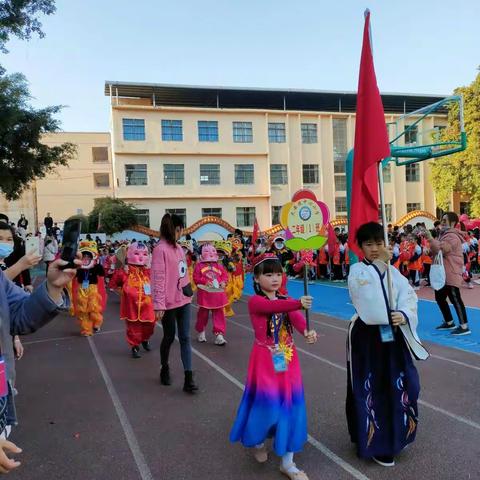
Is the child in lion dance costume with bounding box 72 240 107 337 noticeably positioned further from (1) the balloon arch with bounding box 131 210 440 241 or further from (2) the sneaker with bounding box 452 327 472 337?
(1) the balloon arch with bounding box 131 210 440 241

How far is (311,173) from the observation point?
38844mm

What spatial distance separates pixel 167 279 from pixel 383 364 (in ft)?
8.38

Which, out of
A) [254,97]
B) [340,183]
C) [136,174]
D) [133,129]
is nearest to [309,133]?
[340,183]

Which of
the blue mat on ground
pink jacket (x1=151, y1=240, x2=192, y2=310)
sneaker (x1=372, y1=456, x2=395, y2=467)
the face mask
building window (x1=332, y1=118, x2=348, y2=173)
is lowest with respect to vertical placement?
the blue mat on ground

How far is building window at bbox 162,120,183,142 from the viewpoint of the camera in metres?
35.8

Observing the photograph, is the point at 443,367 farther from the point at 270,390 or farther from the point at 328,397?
the point at 270,390

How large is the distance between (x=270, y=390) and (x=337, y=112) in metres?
39.1

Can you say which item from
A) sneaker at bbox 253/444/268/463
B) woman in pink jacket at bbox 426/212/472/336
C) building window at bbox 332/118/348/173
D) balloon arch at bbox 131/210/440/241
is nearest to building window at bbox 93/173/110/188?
balloon arch at bbox 131/210/440/241

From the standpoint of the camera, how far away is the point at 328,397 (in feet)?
16.0

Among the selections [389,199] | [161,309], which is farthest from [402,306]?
[389,199]

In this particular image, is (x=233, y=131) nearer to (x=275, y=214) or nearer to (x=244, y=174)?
(x=244, y=174)

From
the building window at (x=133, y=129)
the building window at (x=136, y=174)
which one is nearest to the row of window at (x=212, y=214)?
the building window at (x=136, y=174)

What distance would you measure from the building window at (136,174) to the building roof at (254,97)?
5783 millimetres

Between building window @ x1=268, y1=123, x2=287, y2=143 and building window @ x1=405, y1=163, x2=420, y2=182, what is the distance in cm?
1111
